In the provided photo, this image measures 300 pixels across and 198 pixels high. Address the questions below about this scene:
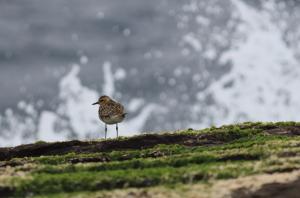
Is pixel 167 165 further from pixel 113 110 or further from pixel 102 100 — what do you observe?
pixel 102 100

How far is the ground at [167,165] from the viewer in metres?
26.5

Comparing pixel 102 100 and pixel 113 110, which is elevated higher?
pixel 102 100

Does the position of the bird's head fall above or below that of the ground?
above

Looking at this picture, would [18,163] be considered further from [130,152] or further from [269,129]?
[269,129]

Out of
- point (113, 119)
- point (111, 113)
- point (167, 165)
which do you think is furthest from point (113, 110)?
point (167, 165)

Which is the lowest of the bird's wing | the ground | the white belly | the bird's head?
the ground

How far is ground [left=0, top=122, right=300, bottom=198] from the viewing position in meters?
26.5

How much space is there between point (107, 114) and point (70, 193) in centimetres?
1755

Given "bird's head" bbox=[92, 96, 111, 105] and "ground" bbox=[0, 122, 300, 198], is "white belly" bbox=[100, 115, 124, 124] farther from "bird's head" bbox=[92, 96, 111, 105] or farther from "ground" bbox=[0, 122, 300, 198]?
"ground" bbox=[0, 122, 300, 198]

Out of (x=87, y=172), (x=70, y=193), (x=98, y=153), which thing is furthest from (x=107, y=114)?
(x=70, y=193)

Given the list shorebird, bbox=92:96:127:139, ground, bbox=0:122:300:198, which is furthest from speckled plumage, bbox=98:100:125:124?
ground, bbox=0:122:300:198

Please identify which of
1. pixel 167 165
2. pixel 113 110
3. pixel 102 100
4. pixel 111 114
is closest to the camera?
pixel 167 165

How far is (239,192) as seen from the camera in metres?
25.6

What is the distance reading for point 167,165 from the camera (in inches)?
1254
